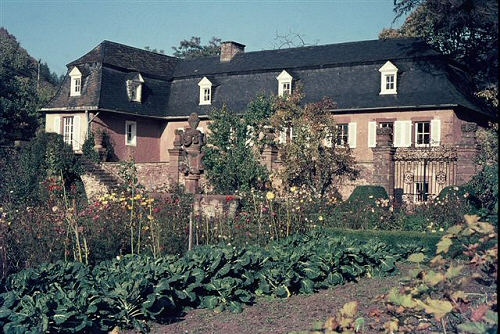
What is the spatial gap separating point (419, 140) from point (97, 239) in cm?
2074

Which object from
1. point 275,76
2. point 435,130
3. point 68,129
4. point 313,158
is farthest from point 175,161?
point 68,129

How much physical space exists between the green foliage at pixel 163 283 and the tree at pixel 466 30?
1414 centimetres

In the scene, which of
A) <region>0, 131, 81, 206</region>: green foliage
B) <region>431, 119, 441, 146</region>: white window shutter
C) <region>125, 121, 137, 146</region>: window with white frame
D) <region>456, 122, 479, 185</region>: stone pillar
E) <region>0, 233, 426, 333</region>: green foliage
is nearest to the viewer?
<region>0, 233, 426, 333</region>: green foliage

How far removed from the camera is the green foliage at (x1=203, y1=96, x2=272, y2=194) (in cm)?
2255

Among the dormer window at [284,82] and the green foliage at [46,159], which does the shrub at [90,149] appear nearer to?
the green foliage at [46,159]

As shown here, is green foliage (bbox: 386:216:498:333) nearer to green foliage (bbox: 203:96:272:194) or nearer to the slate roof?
green foliage (bbox: 203:96:272:194)

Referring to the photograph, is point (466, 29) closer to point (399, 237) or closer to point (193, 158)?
point (193, 158)

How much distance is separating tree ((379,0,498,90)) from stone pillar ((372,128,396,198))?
4093 mm

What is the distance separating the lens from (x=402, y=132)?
28781 millimetres

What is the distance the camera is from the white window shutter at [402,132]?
28.7m

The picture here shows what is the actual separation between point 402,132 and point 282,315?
22.3 meters

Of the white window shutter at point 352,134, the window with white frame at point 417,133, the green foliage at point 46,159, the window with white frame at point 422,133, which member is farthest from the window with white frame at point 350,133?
the green foliage at point 46,159

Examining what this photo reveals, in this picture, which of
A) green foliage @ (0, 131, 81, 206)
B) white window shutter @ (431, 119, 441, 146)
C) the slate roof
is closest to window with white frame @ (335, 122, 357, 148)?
the slate roof

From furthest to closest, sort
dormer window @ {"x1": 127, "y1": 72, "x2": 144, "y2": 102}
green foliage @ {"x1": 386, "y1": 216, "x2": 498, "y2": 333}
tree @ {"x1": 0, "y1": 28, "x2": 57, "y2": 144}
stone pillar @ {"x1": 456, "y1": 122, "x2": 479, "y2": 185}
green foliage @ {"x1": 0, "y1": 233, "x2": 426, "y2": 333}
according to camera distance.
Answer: tree @ {"x1": 0, "y1": 28, "x2": 57, "y2": 144} → dormer window @ {"x1": 127, "y1": 72, "x2": 144, "y2": 102} → stone pillar @ {"x1": 456, "y1": 122, "x2": 479, "y2": 185} → green foliage @ {"x1": 0, "y1": 233, "x2": 426, "y2": 333} → green foliage @ {"x1": 386, "y1": 216, "x2": 498, "y2": 333}
